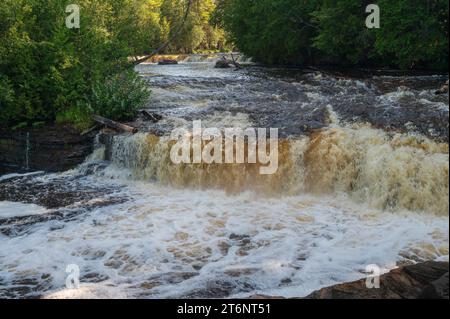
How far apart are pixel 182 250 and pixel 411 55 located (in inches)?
620

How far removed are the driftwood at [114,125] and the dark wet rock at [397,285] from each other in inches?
347

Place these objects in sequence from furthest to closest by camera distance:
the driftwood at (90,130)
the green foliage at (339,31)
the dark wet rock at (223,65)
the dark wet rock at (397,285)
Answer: the dark wet rock at (223,65) < the green foliage at (339,31) < the driftwood at (90,130) < the dark wet rock at (397,285)

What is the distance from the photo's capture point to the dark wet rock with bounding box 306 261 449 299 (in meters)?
5.18

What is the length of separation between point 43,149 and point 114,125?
2174 mm

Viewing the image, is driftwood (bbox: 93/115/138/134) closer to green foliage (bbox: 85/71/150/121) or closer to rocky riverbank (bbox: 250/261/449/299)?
green foliage (bbox: 85/71/150/121)

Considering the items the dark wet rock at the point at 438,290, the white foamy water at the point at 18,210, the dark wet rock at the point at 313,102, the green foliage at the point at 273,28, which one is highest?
the green foliage at the point at 273,28

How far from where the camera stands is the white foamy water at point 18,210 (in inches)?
384

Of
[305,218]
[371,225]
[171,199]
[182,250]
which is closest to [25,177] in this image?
[171,199]

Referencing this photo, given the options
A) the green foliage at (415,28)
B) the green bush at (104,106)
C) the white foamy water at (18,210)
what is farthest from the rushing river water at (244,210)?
→ the green foliage at (415,28)

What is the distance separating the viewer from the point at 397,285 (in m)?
5.37

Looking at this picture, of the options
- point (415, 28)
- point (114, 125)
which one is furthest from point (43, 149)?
point (415, 28)

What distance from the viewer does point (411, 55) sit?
19.7 m

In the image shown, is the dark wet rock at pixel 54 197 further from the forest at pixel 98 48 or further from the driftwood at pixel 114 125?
the forest at pixel 98 48

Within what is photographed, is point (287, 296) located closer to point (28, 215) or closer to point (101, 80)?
point (28, 215)
